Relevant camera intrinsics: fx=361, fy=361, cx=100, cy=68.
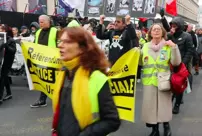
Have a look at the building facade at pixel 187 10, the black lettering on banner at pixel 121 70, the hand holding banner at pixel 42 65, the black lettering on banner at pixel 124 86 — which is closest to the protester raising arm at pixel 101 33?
the hand holding banner at pixel 42 65

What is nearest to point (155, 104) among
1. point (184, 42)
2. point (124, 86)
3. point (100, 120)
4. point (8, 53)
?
point (124, 86)

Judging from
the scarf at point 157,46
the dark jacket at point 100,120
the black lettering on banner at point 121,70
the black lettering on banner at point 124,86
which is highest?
the scarf at point 157,46

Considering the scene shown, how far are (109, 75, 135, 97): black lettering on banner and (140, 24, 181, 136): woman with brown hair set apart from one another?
0.68 ft

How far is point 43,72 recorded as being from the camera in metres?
5.71

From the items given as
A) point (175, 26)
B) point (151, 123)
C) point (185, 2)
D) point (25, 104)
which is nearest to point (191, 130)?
point (151, 123)

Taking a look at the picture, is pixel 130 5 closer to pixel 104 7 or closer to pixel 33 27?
pixel 104 7

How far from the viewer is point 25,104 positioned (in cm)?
748

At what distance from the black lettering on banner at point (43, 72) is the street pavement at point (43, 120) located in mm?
792

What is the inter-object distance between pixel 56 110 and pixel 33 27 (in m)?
9.85

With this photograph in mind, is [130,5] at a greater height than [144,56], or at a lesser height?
greater

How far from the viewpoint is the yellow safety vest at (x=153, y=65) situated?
462 centimetres

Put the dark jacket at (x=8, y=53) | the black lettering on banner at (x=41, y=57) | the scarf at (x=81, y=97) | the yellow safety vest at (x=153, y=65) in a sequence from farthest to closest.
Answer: the dark jacket at (x=8, y=53) → the black lettering on banner at (x=41, y=57) → the yellow safety vest at (x=153, y=65) → the scarf at (x=81, y=97)

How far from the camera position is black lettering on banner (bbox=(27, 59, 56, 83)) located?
5547 mm

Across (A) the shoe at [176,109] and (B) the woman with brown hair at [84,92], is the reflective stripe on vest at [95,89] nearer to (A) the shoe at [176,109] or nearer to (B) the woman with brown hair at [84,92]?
(B) the woman with brown hair at [84,92]
